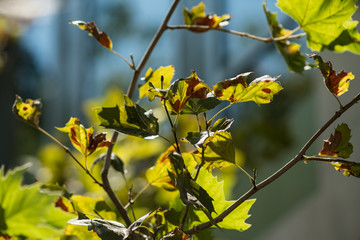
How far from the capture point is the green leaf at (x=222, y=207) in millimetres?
381

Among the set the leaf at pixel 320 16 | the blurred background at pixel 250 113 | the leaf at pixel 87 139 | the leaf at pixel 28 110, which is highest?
the leaf at pixel 320 16

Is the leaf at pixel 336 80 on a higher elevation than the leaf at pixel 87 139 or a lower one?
higher

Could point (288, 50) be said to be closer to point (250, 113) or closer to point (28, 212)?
point (28, 212)

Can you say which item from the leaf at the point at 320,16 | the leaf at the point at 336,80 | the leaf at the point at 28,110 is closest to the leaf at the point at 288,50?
the leaf at the point at 320,16

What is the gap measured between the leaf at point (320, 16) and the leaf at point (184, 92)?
0.15 m

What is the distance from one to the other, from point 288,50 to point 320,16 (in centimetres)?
7

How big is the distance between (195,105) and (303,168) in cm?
233

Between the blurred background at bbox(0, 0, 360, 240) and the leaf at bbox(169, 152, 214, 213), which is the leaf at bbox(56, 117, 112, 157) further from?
the blurred background at bbox(0, 0, 360, 240)

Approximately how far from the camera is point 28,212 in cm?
28

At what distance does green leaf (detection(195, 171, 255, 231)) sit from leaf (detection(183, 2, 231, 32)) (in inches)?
7.3

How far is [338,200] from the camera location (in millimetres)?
2215

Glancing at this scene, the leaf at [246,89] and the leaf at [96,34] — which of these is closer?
the leaf at [246,89]

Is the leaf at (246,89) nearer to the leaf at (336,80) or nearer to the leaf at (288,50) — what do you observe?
the leaf at (336,80)

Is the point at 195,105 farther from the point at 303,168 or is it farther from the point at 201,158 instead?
the point at 303,168
